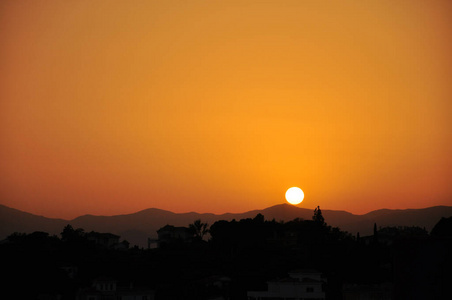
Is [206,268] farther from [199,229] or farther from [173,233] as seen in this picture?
[173,233]

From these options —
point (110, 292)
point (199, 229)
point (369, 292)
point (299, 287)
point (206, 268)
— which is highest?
point (199, 229)

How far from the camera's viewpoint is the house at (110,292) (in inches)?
4013

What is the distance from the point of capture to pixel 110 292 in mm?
101750

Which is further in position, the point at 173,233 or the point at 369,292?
the point at 173,233

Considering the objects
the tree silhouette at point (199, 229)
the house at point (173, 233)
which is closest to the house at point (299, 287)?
the tree silhouette at point (199, 229)

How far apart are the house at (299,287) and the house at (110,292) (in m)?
15.7

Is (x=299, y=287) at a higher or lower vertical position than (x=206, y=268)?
lower

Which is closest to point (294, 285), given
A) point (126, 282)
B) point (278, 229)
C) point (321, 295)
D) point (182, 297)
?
point (321, 295)

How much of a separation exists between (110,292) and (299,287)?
26.6m

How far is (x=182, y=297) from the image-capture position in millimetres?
103875

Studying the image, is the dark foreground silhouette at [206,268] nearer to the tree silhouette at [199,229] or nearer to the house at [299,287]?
the house at [299,287]

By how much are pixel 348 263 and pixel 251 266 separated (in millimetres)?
15959

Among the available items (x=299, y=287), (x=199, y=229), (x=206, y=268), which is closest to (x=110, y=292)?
(x=206, y=268)

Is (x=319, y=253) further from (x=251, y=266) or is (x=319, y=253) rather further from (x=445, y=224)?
(x=445, y=224)
